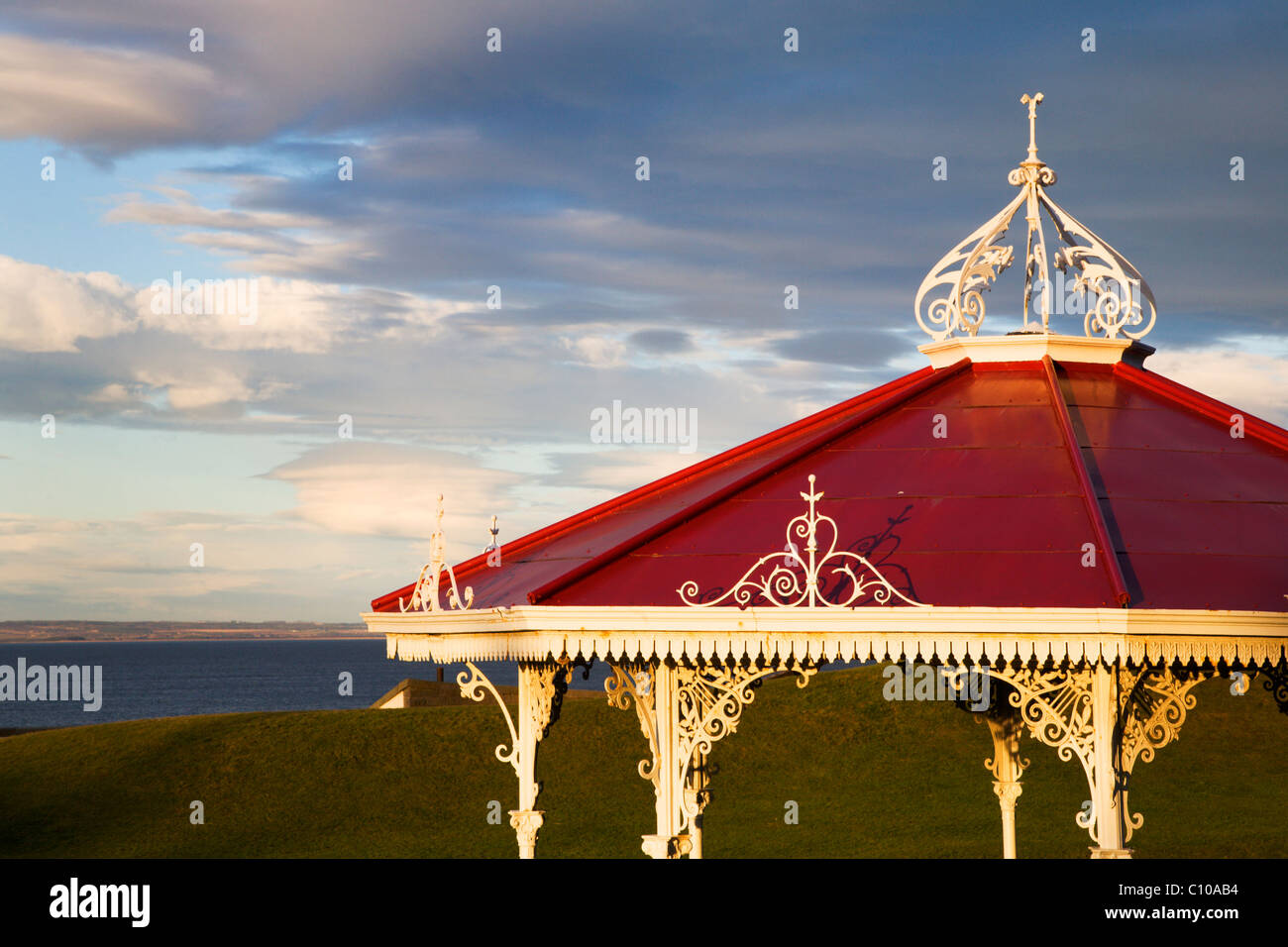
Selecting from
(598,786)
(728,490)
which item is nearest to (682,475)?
(728,490)

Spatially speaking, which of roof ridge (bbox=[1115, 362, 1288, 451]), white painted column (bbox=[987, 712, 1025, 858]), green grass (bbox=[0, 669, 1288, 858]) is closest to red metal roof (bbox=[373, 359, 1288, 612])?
roof ridge (bbox=[1115, 362, 1288, 451])

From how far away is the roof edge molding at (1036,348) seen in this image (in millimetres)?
16344

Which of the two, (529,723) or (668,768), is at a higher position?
(529,723)

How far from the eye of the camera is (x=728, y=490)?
49.1 feet

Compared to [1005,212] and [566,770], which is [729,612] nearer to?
[1005,212]

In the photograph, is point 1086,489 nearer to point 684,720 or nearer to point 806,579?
point 806,579

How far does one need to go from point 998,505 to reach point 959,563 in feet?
3.15

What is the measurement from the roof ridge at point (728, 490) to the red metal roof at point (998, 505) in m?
0.02

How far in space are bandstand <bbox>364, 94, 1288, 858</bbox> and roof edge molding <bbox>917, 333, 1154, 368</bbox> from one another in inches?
1.0

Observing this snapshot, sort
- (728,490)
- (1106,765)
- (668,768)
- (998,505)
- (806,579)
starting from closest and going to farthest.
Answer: (1106,765) < (806,579) < (998,505) < (668,768) < (728,490)

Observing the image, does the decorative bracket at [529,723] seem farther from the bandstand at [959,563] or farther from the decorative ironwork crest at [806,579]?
the decorative ironwork crest at [806,579]

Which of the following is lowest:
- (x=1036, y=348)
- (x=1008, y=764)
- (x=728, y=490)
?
(x=1008, y=764)

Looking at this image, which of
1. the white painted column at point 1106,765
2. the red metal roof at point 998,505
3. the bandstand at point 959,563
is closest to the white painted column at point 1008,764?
the bandstand at point 959,563
